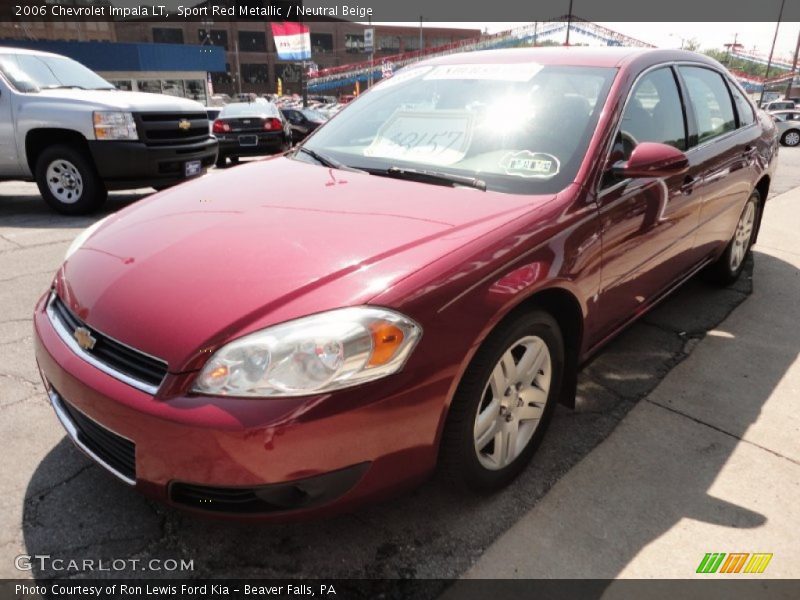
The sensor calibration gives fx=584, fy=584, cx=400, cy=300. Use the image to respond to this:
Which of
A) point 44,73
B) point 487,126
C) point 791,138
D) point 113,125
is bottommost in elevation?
point 791,138

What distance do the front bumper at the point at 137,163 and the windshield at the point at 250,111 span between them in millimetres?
5279

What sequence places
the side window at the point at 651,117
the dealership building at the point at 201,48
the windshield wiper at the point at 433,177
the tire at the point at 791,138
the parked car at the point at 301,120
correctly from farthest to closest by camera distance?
the dealership building at the point at 201,48
the tire at the point at 791,138
the parked car at the point at 301,120
the side window at the point at 651,117
the windshield wiper at the point at 433,177

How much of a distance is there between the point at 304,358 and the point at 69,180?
6.09 metres

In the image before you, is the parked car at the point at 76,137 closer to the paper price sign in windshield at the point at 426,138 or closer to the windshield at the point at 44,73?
the windshield at the point at 44,73

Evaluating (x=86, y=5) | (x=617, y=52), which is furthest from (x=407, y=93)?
(x=86, y=5)

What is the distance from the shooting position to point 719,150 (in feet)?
11.3

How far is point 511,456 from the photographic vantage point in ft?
7.18

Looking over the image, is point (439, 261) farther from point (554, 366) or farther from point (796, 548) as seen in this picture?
point (796, 548)

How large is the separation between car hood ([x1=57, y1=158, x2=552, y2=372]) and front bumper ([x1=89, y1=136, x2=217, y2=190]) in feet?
14.4

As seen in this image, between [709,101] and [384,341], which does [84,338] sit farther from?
[709,101]

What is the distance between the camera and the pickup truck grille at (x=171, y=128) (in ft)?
21.1

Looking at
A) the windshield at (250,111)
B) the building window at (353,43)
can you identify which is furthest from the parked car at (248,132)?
the building window at (353,43)

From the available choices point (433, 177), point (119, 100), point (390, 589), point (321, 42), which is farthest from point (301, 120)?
point (321, 42)
